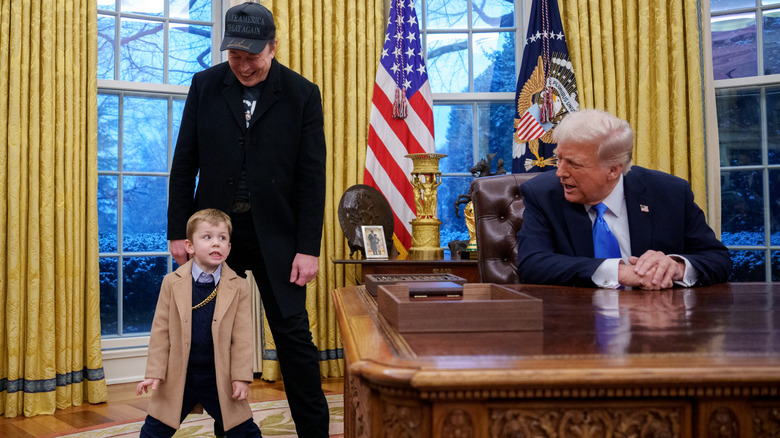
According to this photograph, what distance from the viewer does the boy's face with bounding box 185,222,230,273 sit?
1.96m

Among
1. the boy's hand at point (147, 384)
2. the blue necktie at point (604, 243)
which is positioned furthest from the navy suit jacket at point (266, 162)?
the blue necktie at point (604, 243)

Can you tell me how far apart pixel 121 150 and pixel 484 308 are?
3.55 meters

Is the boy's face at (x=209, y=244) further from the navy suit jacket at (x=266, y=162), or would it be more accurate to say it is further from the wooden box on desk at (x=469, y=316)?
the wooden box on desk at (x=469, y=316)

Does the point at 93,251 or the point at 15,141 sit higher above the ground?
the point at 15,141

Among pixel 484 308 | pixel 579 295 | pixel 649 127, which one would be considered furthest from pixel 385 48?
pixel 484 308

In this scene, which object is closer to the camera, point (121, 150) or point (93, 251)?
point (93, 251)

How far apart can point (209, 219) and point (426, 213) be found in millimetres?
1828

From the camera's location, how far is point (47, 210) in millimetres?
3244

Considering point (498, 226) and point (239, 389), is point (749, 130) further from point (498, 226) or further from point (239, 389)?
point (239, 389)

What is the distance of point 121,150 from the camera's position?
3885 millimetres

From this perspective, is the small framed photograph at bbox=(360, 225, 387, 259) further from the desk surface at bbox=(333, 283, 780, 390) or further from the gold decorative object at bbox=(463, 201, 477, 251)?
the desk surface at bbox=(333, 283, 780, 390)

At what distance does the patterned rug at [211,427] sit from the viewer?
104 inches

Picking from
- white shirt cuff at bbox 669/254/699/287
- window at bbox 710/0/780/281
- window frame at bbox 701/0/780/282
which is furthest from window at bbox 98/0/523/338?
white shirt cuff at bbox 669/254/699/287

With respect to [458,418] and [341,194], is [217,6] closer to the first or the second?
[341,194]
